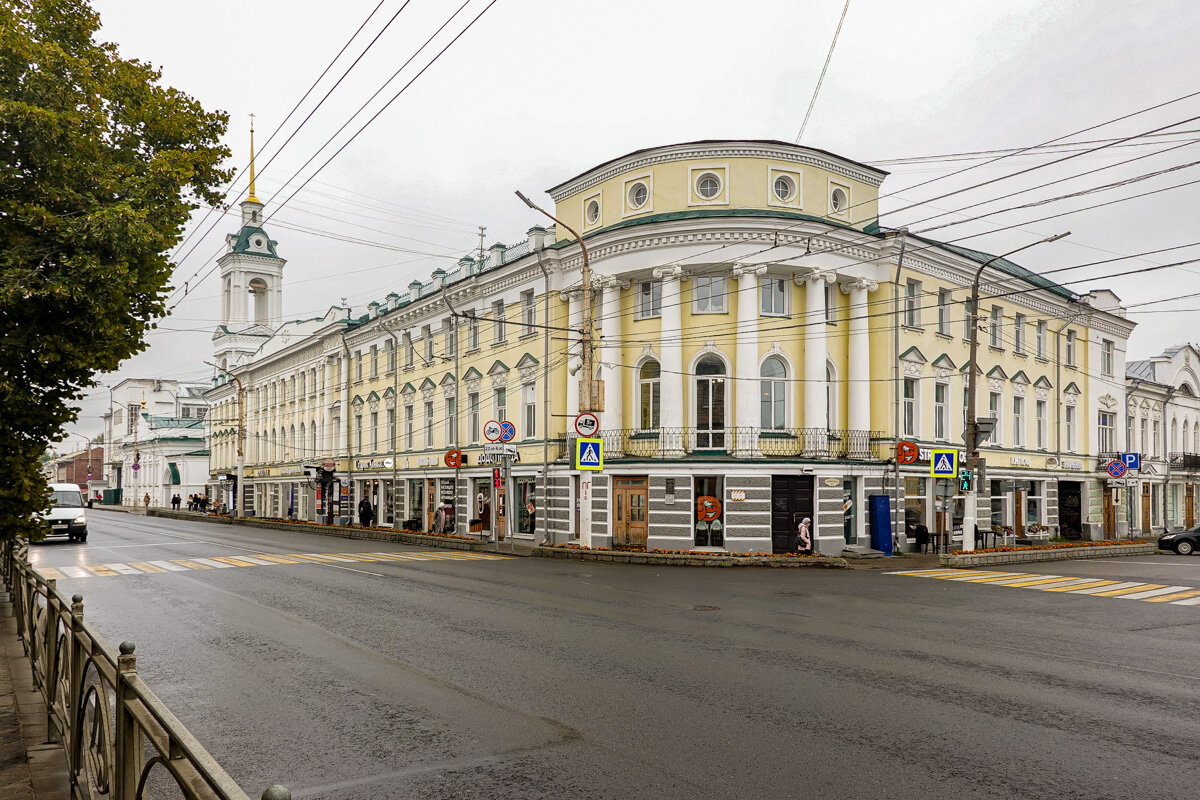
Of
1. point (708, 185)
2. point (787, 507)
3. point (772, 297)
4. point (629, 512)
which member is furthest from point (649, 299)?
point (787, 507)

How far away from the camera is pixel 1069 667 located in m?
10.2

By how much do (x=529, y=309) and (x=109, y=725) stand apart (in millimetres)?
30377

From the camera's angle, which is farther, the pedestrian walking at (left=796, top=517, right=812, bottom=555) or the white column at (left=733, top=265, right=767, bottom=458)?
the white column at (left=733, top=265, right=767, bottom=458)

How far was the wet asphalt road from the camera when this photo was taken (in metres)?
6.40

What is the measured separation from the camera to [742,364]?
2766 centimetres

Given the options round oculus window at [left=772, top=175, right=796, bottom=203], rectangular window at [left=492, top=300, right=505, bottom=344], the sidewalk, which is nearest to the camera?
the sidewalk

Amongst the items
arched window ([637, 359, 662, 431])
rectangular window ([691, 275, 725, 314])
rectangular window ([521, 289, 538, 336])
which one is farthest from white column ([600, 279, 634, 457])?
rectangular window ([521, 289, 538, 336])

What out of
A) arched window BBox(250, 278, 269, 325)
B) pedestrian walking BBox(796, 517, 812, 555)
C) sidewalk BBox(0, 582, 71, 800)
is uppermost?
arched window BBox(250, 278, 269, 325)

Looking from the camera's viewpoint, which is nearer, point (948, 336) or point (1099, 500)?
point (948, 336)

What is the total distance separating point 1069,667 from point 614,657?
550 cm

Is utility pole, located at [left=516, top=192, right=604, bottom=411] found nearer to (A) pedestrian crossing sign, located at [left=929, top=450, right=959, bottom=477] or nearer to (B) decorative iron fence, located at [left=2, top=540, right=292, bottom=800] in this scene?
(A) pedestrian crossing sign, located at [left=929, top=450, right=959, bottom=477]

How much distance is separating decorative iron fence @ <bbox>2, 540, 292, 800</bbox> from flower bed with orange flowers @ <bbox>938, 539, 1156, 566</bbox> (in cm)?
2278

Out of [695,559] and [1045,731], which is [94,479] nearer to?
[695,559]

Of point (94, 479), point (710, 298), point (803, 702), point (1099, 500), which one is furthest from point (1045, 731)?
point (94, 479)
